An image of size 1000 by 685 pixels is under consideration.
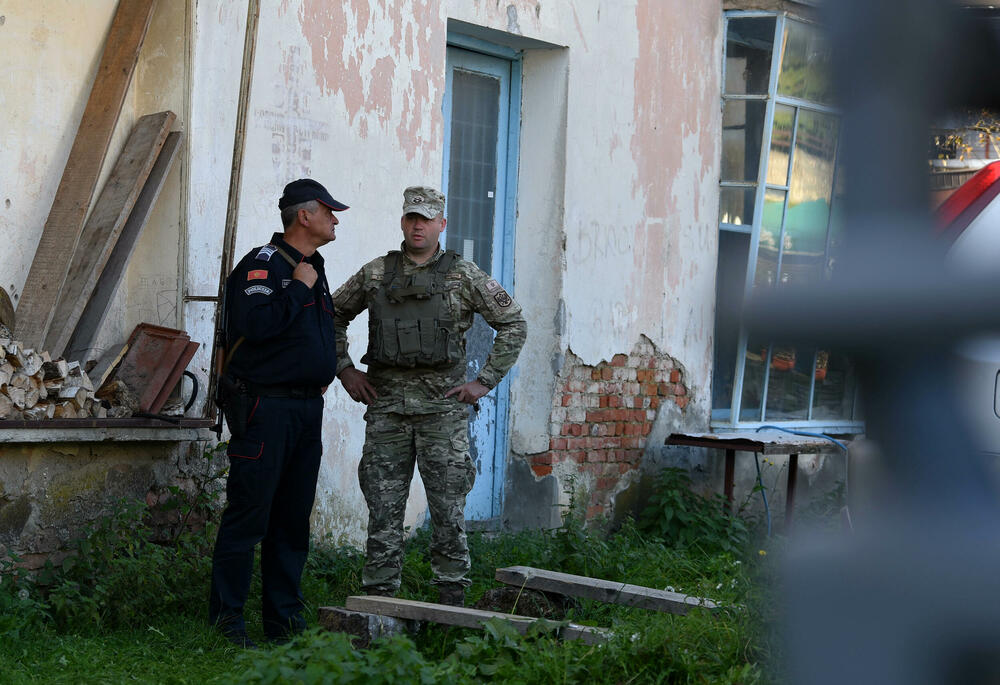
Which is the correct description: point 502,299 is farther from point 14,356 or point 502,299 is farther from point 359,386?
point 14,356

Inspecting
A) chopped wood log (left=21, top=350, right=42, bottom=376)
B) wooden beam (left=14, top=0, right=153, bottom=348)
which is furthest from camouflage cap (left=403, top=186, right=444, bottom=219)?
chopped wood log (left=21, top=350, right=42, bottom=376)

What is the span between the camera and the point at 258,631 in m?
4.81

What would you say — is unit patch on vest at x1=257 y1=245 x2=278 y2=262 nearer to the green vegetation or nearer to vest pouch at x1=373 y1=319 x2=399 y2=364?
vest pouch at x1=373 y1=319 x2=399 y2=364

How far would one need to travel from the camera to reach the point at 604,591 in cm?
471

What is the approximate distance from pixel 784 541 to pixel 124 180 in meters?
4.99

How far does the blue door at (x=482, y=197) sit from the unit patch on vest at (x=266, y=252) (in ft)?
7.76

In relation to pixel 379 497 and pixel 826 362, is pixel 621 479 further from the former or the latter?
pixel 826 362

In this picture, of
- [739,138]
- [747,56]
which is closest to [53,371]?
[739,138]

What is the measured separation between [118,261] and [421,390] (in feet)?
4.80

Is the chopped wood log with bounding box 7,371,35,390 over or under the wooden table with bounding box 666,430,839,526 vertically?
over

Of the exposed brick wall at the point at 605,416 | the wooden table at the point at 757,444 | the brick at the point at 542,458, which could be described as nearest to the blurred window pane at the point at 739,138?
the exposed brick wall at the point at 605,416

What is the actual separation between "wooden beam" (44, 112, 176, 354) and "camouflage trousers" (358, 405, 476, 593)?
1.36 m

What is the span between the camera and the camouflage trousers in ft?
16.5

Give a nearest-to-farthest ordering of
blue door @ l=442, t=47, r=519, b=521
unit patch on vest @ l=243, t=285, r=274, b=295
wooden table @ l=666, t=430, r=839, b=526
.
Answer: unit patch on vest @ l=243, t=285, r=274, b=295 < blue door @ l=442, t=47, r=519, b=521 < wooden table @ l=666, t=430, r=839, b=526
